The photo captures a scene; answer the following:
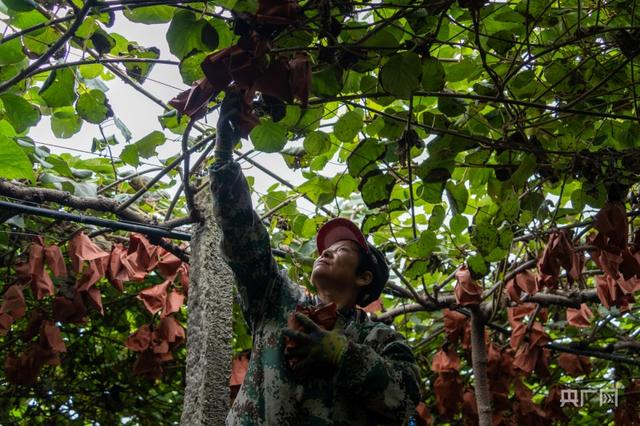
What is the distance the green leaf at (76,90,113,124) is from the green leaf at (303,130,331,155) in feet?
2.40

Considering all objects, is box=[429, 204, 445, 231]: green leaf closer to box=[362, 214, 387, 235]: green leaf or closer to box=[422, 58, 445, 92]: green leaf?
box=[362, 214, 387, 235]: green leaf

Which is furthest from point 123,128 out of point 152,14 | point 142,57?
point 152,14

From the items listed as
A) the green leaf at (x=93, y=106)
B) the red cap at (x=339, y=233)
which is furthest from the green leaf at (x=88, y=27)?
the red cap at (x=339, y=233)

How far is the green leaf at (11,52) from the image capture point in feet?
7.04

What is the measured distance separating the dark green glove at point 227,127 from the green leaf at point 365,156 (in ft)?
1.94

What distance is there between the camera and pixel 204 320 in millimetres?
2404

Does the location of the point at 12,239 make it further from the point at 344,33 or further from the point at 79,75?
the point at 344,33

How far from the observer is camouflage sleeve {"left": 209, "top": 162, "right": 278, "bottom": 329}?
5.74 ft

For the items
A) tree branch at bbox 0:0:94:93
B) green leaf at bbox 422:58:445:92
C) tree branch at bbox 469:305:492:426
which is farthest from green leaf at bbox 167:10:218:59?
tree branch at bbox 469:305:492:426

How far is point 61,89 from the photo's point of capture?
2.13m

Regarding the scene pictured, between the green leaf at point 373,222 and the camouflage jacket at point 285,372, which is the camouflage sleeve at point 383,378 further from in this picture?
the green leaf at point 373,222

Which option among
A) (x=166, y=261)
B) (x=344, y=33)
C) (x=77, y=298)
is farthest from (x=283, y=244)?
(x=344, y=33)

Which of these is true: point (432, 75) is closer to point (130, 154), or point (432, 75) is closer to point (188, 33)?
point (188, 33)

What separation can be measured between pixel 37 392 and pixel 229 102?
12.5 ft
